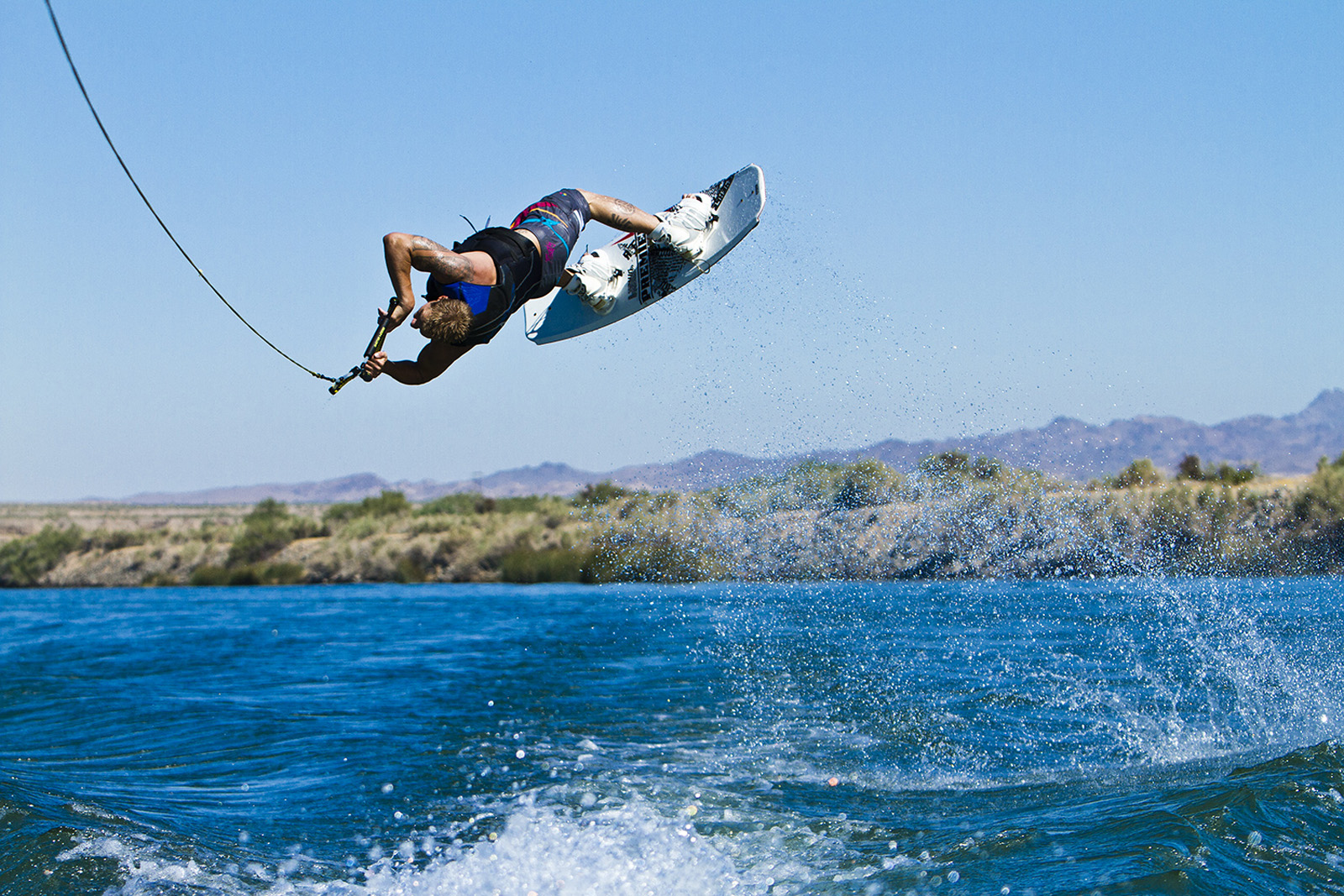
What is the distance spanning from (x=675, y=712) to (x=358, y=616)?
11.6 meters

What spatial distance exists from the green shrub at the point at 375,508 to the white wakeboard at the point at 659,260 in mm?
35028

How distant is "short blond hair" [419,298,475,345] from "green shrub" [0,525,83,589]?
120ft

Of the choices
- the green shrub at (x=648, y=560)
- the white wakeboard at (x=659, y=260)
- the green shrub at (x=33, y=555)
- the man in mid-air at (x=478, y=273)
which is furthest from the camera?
the green shrub at (x=33, y=555)

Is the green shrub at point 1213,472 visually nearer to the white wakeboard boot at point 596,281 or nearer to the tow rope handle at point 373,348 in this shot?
the white wakeboard boot at point 596,281

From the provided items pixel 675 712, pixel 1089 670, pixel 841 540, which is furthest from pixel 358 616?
pixel 1089 670

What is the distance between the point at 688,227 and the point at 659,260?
1.14 ft

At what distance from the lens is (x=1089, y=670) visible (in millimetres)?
9766

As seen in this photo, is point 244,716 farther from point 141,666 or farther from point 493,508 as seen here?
point 493,508

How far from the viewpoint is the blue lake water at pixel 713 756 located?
4.93 meters

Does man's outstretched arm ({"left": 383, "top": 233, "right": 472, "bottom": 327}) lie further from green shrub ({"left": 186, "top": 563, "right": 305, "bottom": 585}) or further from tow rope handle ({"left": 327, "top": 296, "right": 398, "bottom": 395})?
green shrub ({"left": 186, "top": 563, "right": 305, "bottom": 585})

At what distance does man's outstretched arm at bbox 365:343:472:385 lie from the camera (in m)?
5.40

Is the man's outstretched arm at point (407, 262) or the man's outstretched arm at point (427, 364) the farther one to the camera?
the man's outstretched arm at point (427, 364)

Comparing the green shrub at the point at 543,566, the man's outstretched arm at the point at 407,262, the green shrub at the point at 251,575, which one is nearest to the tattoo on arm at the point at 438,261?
the man's outstretched arm at the point at 407,262

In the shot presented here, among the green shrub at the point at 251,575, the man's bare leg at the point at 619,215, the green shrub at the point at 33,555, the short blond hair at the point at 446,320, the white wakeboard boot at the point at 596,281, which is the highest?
the man's bare leg at the point at 619,215
